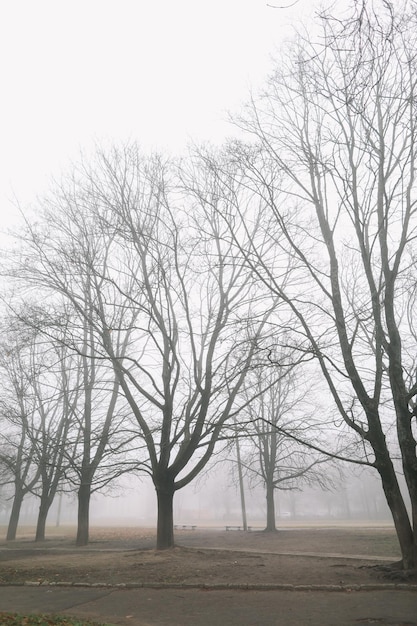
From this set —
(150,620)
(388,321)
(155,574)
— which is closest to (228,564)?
(155,574)

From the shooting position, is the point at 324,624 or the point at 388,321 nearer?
the point at 324,624

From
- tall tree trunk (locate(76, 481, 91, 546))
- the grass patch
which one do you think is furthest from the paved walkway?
tall tree trunk (locate(76, 481, 91, 546))

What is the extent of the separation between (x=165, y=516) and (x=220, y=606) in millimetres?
7921

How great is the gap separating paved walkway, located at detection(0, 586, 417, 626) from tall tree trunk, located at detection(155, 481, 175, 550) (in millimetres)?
6113

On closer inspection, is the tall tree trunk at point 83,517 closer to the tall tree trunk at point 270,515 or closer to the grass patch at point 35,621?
the tall tree trunk at point 270,515

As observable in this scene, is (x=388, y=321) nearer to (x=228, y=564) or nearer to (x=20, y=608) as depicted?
(x=228, y=564)

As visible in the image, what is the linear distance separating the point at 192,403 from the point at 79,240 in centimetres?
651

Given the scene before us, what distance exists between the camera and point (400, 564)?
30.0 feet

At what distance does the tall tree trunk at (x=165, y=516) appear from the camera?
14.2 meters

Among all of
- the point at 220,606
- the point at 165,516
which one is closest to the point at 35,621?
the point at 220,606

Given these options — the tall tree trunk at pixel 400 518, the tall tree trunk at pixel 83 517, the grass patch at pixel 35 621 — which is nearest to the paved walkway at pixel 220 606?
the grass patch at pixel 35 621

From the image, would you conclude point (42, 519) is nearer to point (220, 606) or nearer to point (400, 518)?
point (220, 606)

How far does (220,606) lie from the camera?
6922 millimetres

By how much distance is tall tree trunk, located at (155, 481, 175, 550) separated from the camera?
14.2 metres
